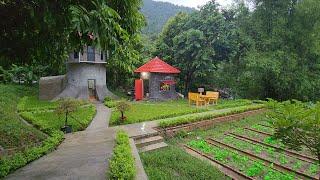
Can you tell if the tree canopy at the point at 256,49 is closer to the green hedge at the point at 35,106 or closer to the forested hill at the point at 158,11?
the green hedge at the point at 35,106

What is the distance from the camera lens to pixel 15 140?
11320mm

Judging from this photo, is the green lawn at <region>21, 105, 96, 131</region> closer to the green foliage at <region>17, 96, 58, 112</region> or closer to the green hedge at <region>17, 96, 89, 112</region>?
the green hedge at <region>17, 96, 89, 112</region>

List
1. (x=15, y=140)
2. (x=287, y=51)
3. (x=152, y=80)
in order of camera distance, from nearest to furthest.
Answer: (x=15, y=140)
(x=287, y=51)
(x=152, y=80)

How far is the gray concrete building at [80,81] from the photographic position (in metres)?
24.4

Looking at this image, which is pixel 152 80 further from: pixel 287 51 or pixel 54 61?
pixel 54 61

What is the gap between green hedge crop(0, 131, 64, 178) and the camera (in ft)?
24.9

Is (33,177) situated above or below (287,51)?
below

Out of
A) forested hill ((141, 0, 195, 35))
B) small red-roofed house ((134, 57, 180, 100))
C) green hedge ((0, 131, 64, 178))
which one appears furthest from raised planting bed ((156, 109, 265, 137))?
forested hill ((141, 0, 195, 35))

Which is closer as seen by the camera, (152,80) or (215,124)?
(215,124)

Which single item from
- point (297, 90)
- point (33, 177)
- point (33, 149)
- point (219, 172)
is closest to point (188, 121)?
point (219, 172)

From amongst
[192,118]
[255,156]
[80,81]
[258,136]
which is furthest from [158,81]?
[255,156]

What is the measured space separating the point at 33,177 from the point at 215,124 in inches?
447

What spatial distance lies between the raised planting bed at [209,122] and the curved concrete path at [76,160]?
2.84 meters

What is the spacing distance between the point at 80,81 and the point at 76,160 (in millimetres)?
16968
